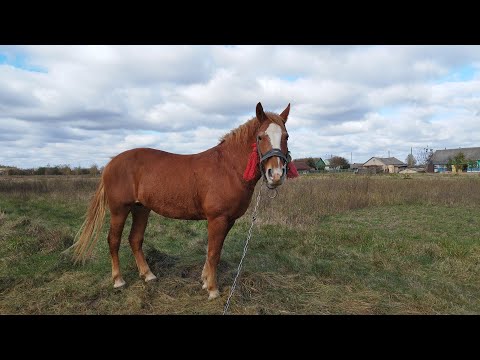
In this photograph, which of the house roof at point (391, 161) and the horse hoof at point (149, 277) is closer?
the horse hoof at point (149, 277)

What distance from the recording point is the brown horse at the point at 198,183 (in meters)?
3.83

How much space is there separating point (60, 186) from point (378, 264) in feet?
63.6

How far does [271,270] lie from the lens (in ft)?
18.0

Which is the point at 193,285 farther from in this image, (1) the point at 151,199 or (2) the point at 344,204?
(2) the point at 344,204

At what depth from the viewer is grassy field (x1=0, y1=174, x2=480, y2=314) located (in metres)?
4.09

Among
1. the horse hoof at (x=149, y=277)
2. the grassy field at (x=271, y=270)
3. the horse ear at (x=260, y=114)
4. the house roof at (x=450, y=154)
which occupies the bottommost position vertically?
the grassy field at (x=271, y=270)

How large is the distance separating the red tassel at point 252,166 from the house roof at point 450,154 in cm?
7901

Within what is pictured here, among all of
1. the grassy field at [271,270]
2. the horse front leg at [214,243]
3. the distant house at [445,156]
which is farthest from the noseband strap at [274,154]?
the distant house at [445,156]

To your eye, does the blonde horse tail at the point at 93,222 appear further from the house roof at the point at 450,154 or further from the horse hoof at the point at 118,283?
the house roof at the point at 450,154

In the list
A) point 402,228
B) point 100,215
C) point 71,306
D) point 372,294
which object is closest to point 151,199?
point 100,215

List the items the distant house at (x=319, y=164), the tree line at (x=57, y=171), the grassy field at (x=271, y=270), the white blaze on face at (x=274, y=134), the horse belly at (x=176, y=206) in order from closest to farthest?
the white blaze on face at (x=274, y=134)
the grassy field at (x=271, y=270)
the horse belly at (x=176, y=206)
the tree line at (x=57, y=171)
the distant house at (x=319, y=164)

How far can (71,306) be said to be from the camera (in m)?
4.01
